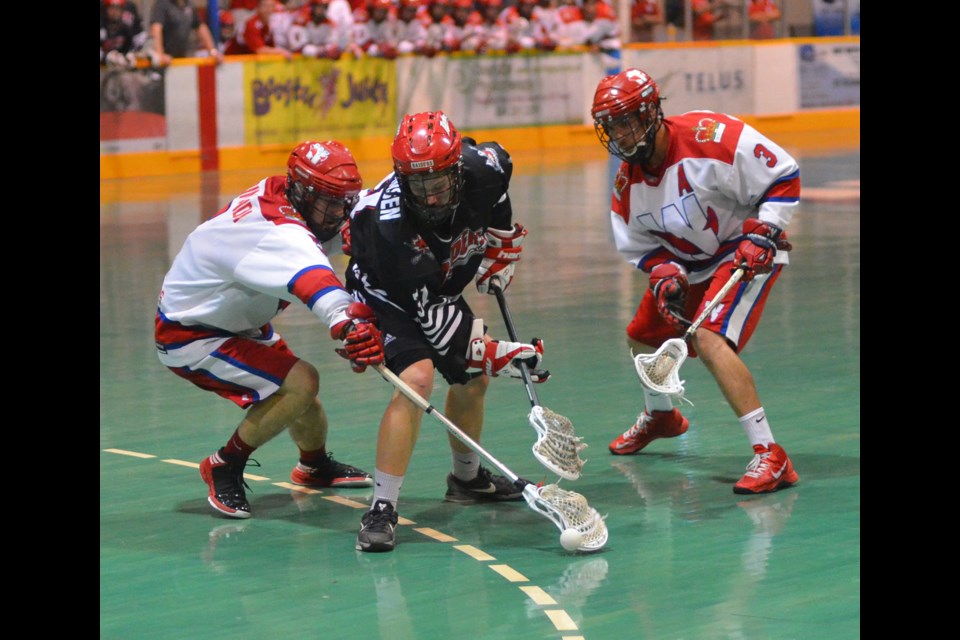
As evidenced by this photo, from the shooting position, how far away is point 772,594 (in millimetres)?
5117

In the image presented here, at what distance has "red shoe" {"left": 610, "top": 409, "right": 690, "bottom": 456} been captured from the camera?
7.09 metres

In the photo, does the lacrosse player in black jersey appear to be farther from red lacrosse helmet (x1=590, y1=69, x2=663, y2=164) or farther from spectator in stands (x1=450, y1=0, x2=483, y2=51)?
spectator in stands (x1=450, y1=0, x2=483, y2=51)

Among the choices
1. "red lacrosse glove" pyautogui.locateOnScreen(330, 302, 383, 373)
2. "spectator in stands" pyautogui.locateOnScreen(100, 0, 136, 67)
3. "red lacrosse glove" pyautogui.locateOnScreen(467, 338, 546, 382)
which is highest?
"spectator in stands" pyautogui.locateOnScreen(100, 0, 136, 67)

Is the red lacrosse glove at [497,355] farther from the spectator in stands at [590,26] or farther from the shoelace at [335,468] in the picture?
the spectator in stands at [590,26]

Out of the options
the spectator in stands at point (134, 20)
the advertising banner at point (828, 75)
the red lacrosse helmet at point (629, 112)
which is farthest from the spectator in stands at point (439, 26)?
the red lacrosse helmet at point (629, 112)

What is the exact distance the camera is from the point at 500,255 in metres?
6.39

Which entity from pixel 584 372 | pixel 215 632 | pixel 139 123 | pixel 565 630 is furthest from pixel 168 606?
pixel 139 123

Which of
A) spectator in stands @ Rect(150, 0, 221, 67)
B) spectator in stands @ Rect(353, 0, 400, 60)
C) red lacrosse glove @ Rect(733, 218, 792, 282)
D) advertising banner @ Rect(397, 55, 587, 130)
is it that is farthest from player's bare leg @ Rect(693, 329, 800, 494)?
advertising banner @ Rect(397, 55, 587, 130)

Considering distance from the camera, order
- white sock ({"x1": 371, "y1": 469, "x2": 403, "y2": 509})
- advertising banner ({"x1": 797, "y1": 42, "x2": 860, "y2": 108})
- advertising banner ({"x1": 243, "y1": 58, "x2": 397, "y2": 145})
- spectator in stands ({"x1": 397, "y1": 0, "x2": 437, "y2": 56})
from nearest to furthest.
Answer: white sock ({"x1": 371, "y1": 469, "x2": 403, "y2": 509})
advertising banner ({"x1": 243, "y1": 58, "x2": 397, "y2": 145})
spectator in stands ({"x1": 397, "y1": 0, "x2": 437, "y2": 56})
advertising banner ({"x1": 797, "y1": 42, "x2": 860, "y2": 108})

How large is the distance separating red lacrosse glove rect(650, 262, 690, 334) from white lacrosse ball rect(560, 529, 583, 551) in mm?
1382

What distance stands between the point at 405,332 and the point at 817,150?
706 inches

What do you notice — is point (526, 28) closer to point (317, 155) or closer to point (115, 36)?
point (115, 36)

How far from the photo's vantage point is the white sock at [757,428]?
21.2 feet
